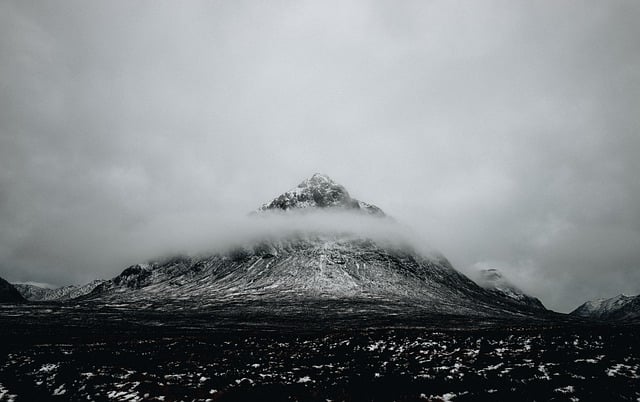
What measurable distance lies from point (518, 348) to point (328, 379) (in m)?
14.9

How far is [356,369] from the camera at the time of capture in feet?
79.6

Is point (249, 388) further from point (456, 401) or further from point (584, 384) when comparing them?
point (584, 384)

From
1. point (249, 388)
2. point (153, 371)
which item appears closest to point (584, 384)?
point (249, 388)

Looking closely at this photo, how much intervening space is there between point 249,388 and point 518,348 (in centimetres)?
1997

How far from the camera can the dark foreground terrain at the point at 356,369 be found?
1923cm

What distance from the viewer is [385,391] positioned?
20.0m

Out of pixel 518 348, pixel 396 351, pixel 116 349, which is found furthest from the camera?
pixel 116 349

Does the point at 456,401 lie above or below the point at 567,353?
below

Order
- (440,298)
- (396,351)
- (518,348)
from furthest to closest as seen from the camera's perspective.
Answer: (440,298), (396,351), (518,348)

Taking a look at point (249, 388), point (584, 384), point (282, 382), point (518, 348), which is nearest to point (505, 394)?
point (584, 384)

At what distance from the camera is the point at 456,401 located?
17672mm

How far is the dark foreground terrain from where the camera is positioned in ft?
63.1

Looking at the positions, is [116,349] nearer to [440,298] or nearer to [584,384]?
[584,384]

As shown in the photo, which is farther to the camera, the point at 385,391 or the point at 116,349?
the point at 116,349
